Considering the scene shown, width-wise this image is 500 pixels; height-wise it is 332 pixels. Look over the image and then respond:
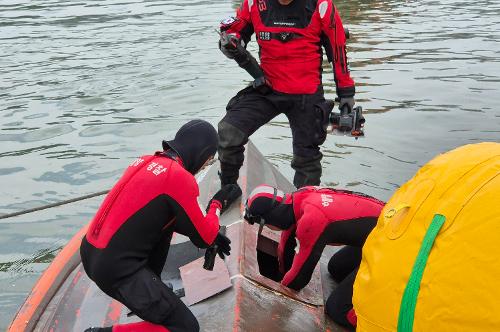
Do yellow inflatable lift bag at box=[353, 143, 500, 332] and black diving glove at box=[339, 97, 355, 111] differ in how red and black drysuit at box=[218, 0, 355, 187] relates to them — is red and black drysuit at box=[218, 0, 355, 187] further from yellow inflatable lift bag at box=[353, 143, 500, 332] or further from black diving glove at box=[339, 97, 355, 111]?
yellow inflatable lift bag at box=[353, 143, 500, 332]

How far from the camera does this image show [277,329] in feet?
9.75

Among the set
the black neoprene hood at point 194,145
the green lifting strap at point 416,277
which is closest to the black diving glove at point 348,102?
the black neoprene hood at point 194,145

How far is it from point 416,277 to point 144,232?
5.21 feet

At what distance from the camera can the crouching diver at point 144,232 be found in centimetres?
274

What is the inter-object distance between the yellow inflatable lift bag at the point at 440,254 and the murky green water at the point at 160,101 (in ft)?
13.1

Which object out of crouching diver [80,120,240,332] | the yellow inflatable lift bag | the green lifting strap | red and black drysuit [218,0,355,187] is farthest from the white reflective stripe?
the green lifting strap

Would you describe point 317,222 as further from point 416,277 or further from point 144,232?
point 416,277

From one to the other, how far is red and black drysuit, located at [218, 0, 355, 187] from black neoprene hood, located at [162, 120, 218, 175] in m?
1.33

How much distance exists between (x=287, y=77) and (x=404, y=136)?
4.57 m

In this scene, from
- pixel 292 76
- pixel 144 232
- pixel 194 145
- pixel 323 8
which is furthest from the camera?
pixel 292 76

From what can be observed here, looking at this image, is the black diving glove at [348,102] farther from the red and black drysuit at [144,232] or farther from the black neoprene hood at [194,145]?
the red and black drysuit at [144,232]

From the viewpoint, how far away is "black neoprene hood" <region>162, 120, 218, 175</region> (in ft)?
9.95

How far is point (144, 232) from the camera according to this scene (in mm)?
2781

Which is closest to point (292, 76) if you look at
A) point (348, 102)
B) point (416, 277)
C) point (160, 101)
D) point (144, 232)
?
point (348, 102)
